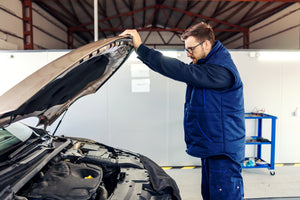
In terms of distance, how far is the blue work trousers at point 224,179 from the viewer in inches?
50.4

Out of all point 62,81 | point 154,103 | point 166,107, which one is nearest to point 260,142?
point 166,107

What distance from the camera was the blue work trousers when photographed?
1.28m

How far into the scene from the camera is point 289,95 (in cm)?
347

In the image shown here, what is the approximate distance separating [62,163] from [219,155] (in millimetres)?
1174

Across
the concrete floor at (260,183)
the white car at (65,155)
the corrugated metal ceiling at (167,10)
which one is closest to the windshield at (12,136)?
the white car at (65,155)

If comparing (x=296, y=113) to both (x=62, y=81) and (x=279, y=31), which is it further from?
(x=279, y=31)

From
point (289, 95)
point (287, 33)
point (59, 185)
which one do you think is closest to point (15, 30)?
point (59, 185)

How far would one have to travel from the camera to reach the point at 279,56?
3387 millimetres

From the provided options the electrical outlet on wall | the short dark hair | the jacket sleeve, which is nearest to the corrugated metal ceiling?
the electrical outlet on wall

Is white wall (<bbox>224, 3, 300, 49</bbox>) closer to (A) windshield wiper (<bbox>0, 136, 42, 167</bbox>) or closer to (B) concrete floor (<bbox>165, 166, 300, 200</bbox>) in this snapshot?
(B) concrete floor (<bbox>165, 166, 300, 200</bbox>)

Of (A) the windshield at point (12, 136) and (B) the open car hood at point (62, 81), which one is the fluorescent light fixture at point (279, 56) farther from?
A: (A) the windshield at point (12, 136)

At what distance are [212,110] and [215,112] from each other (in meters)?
0.03

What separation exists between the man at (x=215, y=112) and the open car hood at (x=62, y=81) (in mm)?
275

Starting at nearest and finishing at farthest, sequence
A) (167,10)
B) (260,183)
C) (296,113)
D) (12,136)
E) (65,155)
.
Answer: (12,136), (65,155), (260,183), (296,113), (167,10)
